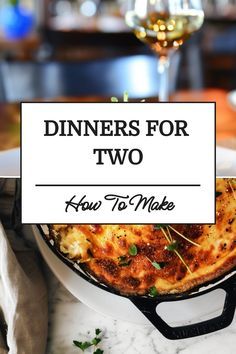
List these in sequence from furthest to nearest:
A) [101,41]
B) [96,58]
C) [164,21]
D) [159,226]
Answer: [101,41], [96,58], [164,21], [159,226]

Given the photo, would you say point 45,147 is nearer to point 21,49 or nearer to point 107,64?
point 107,64

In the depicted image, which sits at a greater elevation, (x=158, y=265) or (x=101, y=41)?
Result: (x=158, y=265)

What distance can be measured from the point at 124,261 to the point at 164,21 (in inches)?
27.1

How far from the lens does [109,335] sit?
70cm

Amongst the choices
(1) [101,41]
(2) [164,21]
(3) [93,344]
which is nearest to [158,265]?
(3) [93,344]

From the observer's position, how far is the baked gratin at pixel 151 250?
2.16 ft

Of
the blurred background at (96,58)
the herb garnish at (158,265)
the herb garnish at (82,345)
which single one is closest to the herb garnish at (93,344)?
the herb garnish at (82,345)

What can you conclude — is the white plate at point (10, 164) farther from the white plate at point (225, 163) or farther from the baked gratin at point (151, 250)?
the white plate at point (225, 163)

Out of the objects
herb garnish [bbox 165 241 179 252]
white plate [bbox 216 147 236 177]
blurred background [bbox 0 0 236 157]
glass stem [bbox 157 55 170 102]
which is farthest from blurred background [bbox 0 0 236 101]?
herb garnish [bbox 165 241 179 252]

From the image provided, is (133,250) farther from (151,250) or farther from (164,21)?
(164,21)

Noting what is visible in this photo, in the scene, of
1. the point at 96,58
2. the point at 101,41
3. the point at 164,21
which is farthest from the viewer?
the point at 101,41

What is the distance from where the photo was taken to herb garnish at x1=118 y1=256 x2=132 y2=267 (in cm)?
67

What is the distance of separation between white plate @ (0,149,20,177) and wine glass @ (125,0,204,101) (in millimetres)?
548

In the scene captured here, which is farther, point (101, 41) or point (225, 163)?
point (101, 41)
